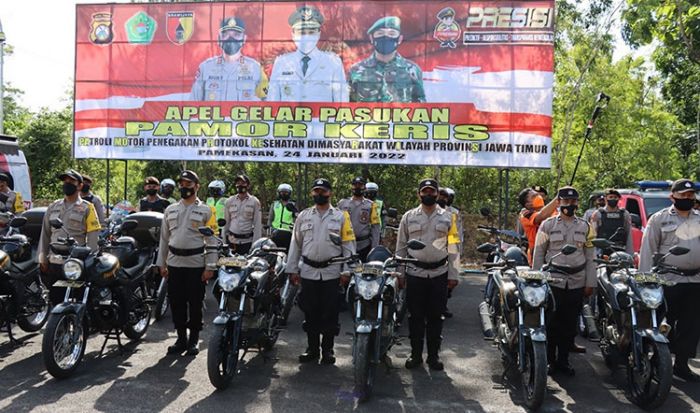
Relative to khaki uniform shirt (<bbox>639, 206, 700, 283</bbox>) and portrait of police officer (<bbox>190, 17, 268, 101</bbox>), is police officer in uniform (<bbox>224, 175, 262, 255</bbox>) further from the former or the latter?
khaki uniform shirt (<bbox>639, 206, 700, 283</bbox>)

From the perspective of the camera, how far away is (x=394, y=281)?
5.50 metres

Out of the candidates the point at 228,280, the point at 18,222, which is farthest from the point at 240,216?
the point at 228,280

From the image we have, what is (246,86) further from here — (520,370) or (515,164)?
(520,370)

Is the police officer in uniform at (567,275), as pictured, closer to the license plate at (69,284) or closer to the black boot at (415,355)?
the black boot at (415,355)

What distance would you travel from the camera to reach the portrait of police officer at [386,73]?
1168cm

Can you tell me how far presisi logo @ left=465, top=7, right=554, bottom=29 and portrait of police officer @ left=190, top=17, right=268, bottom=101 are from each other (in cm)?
424

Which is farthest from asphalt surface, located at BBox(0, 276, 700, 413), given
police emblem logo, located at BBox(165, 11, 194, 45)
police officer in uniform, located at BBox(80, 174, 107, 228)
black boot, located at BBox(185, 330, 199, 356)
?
police emblem logo, located at BBox(165, 11, 194, 45)

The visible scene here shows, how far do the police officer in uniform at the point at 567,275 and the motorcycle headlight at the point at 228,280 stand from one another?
2780mm

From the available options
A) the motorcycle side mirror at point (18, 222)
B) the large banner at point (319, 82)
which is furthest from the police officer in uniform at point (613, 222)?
the motorcycle side mirror at point (18, 222)

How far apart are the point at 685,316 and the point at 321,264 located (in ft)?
10.9

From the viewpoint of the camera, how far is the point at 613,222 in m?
7.89

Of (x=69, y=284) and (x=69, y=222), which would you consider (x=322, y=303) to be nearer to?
(x=69, y=284)

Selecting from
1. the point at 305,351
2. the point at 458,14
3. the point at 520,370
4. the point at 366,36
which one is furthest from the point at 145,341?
the point at 458,14

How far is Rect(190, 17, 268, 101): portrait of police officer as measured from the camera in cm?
1212
